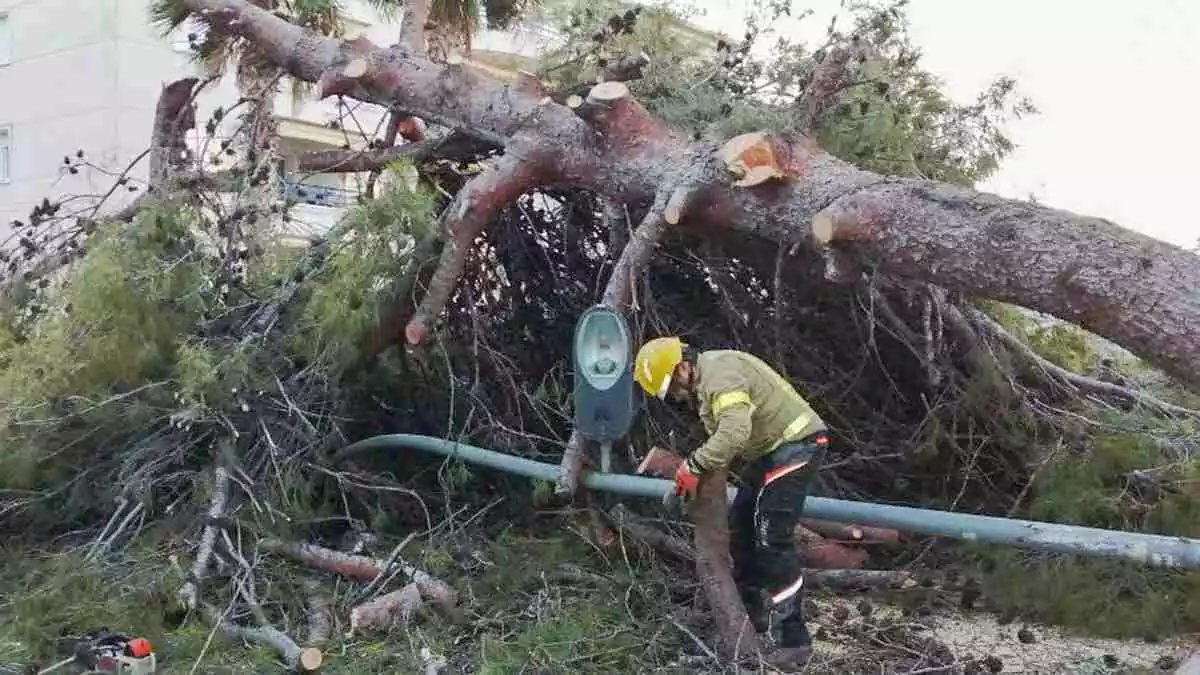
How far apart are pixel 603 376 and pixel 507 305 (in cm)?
167

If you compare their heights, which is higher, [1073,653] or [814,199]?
[814,199]

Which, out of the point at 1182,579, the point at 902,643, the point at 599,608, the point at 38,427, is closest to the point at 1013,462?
the point at 1182,579

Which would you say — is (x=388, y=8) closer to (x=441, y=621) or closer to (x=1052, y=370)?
(x=1052, y=370)

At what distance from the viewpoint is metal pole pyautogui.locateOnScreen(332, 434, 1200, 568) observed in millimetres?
2707

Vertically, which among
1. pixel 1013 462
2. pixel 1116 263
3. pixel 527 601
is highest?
pixel 1116 263

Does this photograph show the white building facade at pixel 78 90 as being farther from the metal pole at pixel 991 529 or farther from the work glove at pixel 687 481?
the work glove at pixel 687 481

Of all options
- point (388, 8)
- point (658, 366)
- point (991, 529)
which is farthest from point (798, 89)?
point (388, 8)

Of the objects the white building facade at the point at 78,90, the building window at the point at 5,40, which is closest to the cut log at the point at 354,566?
the white building facade at the point at 78,90

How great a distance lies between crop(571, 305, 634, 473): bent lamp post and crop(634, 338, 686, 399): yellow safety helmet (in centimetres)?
6

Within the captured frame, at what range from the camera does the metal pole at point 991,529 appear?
8.88ft

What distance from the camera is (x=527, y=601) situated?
394 centimetres

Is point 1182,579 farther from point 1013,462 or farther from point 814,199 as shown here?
point 814,199

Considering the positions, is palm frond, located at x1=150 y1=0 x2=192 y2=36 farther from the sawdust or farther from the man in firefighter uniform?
the sawdust

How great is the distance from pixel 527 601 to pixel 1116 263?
7.19 ft
